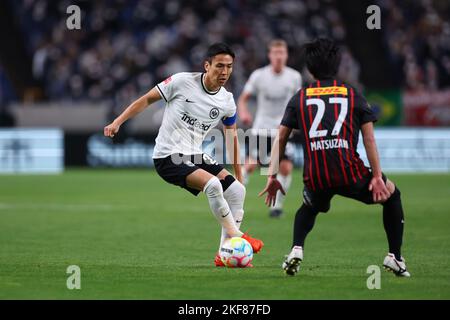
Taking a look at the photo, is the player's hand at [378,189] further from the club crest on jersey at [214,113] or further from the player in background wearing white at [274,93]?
the player in background wearing white at [274,93]

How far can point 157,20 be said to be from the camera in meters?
28.4

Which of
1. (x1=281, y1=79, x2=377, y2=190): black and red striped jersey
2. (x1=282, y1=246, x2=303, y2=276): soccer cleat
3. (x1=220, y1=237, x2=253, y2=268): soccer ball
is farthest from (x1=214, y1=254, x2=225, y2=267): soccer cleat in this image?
(x1=281, y1=79, x2=377, y2=190): black and red striped jersey

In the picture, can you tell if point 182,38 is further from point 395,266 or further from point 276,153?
point 395,266

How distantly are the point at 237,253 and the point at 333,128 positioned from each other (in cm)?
164

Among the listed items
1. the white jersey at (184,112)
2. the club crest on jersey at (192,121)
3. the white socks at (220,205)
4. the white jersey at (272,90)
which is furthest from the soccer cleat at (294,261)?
the white jersey at (272,90)

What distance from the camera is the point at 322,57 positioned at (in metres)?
7.71

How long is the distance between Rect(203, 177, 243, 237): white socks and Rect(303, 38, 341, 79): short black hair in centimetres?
156

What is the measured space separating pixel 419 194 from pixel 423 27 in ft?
34.5

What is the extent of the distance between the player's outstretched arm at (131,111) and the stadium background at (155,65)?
41.3 feet

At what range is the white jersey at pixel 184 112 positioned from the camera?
8953 millimetres

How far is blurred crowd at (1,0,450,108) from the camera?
26297mm

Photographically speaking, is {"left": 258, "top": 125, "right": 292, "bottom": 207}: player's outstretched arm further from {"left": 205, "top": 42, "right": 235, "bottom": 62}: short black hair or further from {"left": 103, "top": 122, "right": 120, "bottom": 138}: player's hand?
{"left": 103, "top": 122, "right": 120, "bottom": 138}: player's hand
